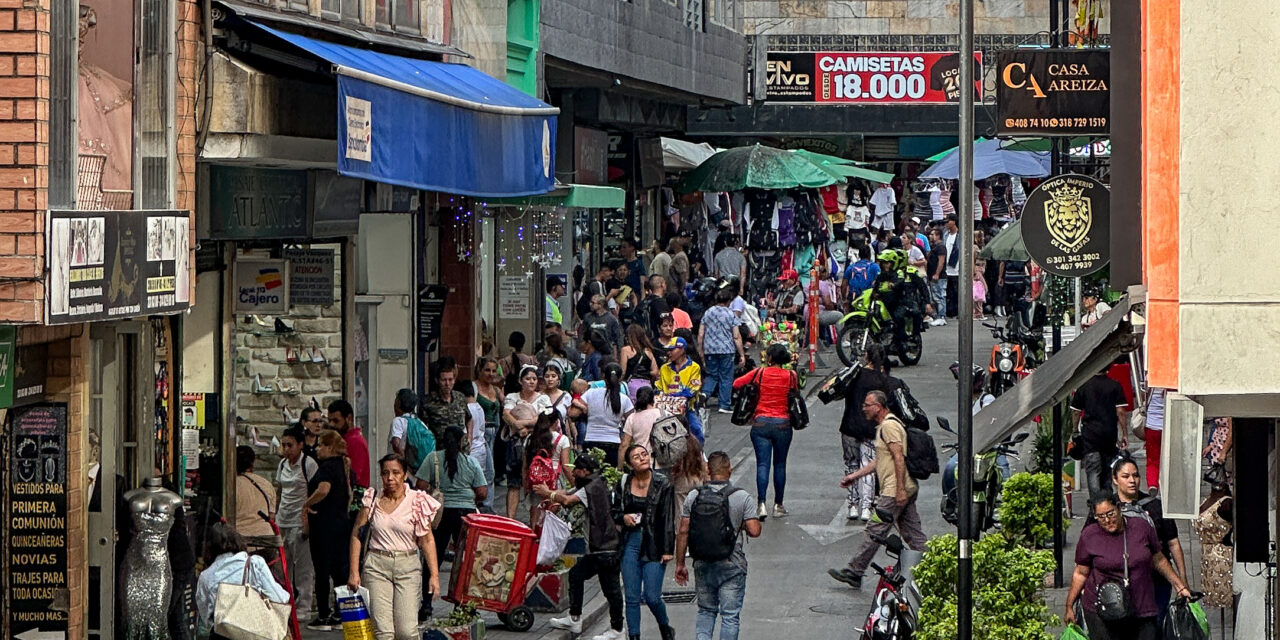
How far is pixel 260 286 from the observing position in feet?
52.8

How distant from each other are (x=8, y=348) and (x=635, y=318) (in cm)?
1630

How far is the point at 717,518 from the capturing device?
1342 centimetres

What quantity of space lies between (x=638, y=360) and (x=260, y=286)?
605 centimetres

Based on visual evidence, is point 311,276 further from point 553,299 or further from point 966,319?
point 553,299

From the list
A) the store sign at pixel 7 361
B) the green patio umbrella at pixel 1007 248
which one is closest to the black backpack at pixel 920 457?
the green patio umbrella at pixel 1007 248

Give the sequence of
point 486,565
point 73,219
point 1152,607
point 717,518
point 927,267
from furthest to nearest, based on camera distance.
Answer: point 927,267 < point 486,565 < point 717,518 < point 1152,607 < point 73,219

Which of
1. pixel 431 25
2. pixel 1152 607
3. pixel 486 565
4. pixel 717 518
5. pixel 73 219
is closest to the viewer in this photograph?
pixel 73 219

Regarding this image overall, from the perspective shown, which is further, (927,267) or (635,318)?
(927,267)

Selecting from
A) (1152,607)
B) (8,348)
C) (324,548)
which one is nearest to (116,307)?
(8,348)

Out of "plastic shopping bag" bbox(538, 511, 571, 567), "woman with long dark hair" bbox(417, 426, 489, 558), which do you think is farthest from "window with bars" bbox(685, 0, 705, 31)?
"plastic shopping bag" bbox(538, 511, 571, 567)

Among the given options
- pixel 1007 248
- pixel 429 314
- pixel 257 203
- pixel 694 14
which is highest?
pixel 694 14

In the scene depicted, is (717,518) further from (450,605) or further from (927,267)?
(927,267)

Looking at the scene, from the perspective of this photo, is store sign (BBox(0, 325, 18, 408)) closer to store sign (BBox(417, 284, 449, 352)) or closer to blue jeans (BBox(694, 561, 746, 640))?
blue jeans (BBox(694, 561, 746, 640))

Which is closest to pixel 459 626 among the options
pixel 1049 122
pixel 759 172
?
pixel 1049 122
